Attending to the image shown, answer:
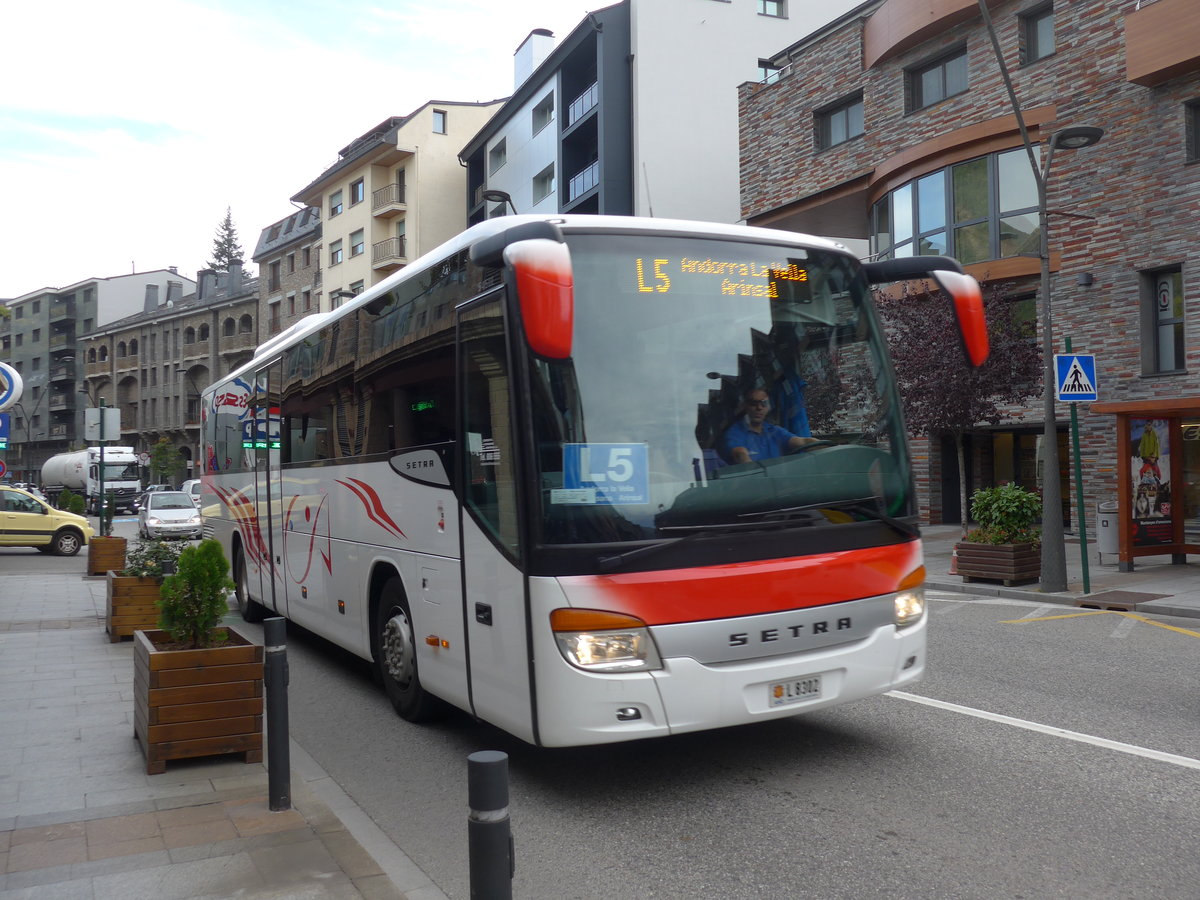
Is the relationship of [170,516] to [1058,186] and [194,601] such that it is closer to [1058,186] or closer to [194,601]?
[1058,186]

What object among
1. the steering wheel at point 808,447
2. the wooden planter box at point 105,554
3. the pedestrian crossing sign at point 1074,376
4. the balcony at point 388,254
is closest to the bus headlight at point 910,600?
the steering wheel at point 808,447

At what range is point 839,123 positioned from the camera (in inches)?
1096

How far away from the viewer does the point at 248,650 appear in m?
5.81

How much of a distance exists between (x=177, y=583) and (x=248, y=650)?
2.12 ft

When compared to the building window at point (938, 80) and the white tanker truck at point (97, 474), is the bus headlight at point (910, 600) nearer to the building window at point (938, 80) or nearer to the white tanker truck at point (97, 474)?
the building window at point (938, 80)

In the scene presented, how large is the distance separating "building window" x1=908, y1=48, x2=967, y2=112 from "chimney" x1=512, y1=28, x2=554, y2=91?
26.6 meters

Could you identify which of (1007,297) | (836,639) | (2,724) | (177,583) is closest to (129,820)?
(177,583)

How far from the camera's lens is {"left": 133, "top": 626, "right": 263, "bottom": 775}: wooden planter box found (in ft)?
18.4

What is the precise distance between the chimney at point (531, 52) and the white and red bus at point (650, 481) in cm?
4505

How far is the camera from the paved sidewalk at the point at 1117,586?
12439 millimetres

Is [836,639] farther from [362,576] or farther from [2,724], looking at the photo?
[2,724]

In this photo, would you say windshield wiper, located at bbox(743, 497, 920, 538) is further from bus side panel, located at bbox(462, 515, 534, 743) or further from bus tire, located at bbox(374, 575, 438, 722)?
bus tire, located at bbox(374, 575, 438, 722)

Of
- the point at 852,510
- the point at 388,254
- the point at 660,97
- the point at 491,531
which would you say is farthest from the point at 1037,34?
the point at 388,254

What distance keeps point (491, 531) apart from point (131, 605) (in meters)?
7.04
